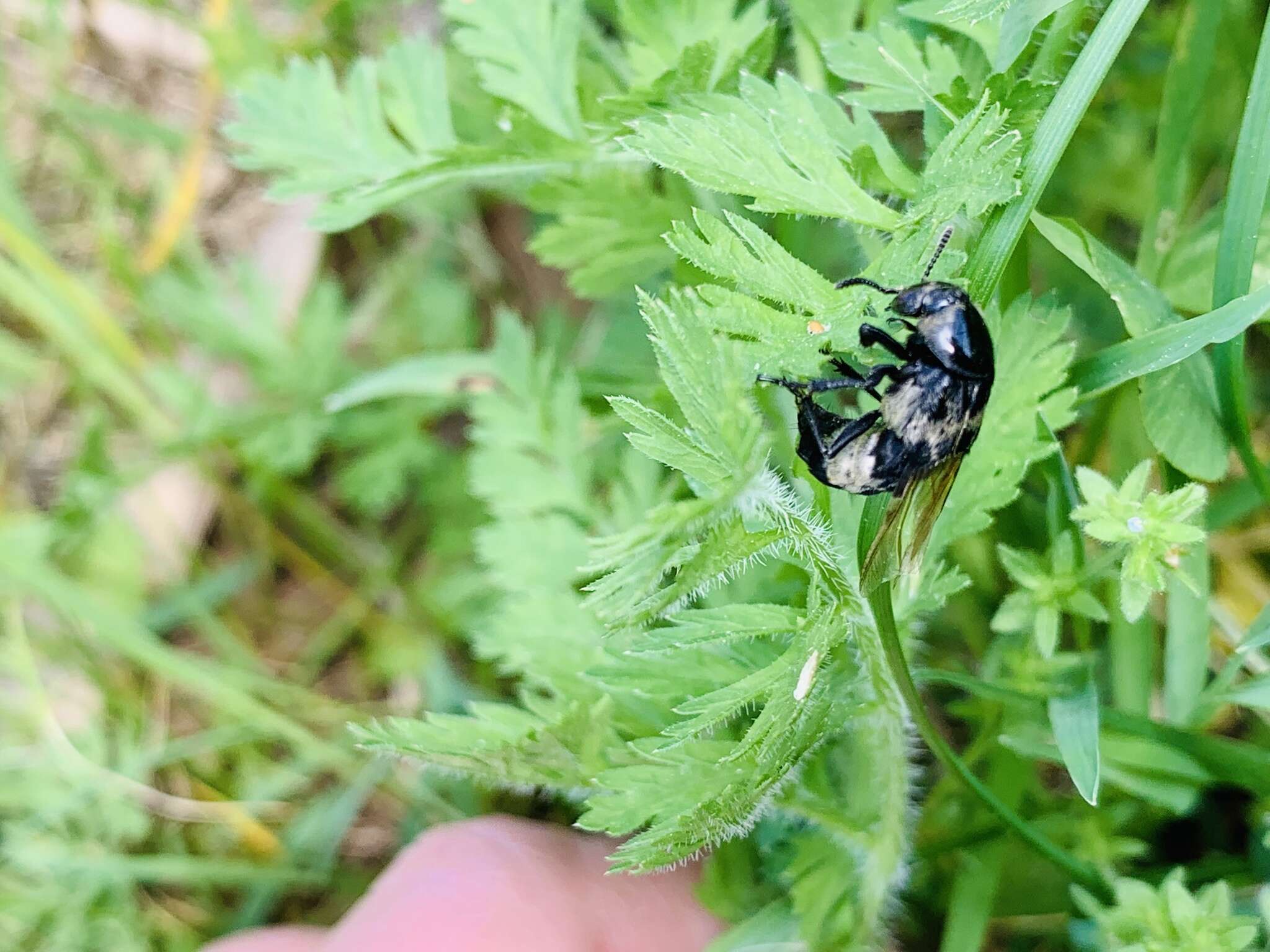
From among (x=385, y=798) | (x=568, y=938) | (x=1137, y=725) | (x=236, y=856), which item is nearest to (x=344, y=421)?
(x=385, y=798)

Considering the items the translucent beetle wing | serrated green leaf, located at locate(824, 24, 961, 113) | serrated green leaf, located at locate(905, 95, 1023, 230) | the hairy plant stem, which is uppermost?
serrated green leaf, located at locate(824, 24, 961, 113)

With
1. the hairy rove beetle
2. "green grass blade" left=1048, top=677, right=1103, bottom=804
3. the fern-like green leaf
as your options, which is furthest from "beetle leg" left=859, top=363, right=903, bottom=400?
the fern-like green leaf

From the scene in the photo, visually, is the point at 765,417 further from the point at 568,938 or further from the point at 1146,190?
the point at 1146,190

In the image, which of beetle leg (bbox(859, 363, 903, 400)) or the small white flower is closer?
the small white flower

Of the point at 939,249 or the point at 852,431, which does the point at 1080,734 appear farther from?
the point at 939,249

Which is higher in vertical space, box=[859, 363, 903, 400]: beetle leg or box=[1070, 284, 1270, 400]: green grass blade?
box=[1070, 284, 1270, 400]: green grass blade

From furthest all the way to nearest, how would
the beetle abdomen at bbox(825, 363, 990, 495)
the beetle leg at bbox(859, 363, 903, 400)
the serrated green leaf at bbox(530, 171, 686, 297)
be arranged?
the serrated green leaf at bbox(530, 171, 686, 297)
the beetle leg at bbox(859, 363, 903, 400)
the beetle abdomen at bbox(825, 363, 990, 495)

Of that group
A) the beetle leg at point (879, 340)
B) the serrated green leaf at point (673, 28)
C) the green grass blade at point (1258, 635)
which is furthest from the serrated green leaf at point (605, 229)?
the green grass blade at point (1258, 635)

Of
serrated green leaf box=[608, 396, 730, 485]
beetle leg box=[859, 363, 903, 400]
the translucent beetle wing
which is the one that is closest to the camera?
serrated green leaf box=[608, 396, 730, 485]

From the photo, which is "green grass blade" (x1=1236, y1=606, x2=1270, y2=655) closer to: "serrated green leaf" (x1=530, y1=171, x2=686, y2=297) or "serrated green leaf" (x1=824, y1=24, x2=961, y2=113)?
"serrated green leaf" (x1=824, y1=24, x2=961, y2=113)

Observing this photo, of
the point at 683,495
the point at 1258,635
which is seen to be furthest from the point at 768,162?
the point at 1258,635
